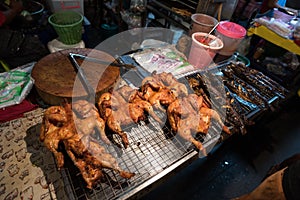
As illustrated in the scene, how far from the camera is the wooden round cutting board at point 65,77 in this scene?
206 centimetres

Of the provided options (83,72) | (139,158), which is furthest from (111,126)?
(83,72)

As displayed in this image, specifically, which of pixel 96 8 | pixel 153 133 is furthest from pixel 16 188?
pixel 96 8

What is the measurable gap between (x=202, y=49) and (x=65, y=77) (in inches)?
79.0

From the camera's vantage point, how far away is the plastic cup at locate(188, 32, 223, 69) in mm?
2785

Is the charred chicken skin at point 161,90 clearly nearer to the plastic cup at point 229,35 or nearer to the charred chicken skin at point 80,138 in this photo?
the charred chicken skin at point 80,138

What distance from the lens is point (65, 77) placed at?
7.34 ft

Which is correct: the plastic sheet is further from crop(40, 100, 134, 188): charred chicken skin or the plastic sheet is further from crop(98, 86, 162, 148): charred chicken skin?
crop(98, 86, 162, 148): charred chicken skin

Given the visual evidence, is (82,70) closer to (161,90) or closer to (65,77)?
(65,77)

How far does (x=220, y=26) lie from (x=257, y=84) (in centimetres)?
114

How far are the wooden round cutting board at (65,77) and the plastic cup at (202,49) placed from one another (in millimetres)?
1304

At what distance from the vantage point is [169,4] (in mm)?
4258

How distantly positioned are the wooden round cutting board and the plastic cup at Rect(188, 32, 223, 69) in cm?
130

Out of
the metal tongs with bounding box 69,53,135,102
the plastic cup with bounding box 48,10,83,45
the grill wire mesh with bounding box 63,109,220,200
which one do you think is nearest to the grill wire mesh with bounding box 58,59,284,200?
the grill wire mesh with bounding box 63,109,220,200

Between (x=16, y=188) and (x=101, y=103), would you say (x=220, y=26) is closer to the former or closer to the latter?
(x=101, y=103)
